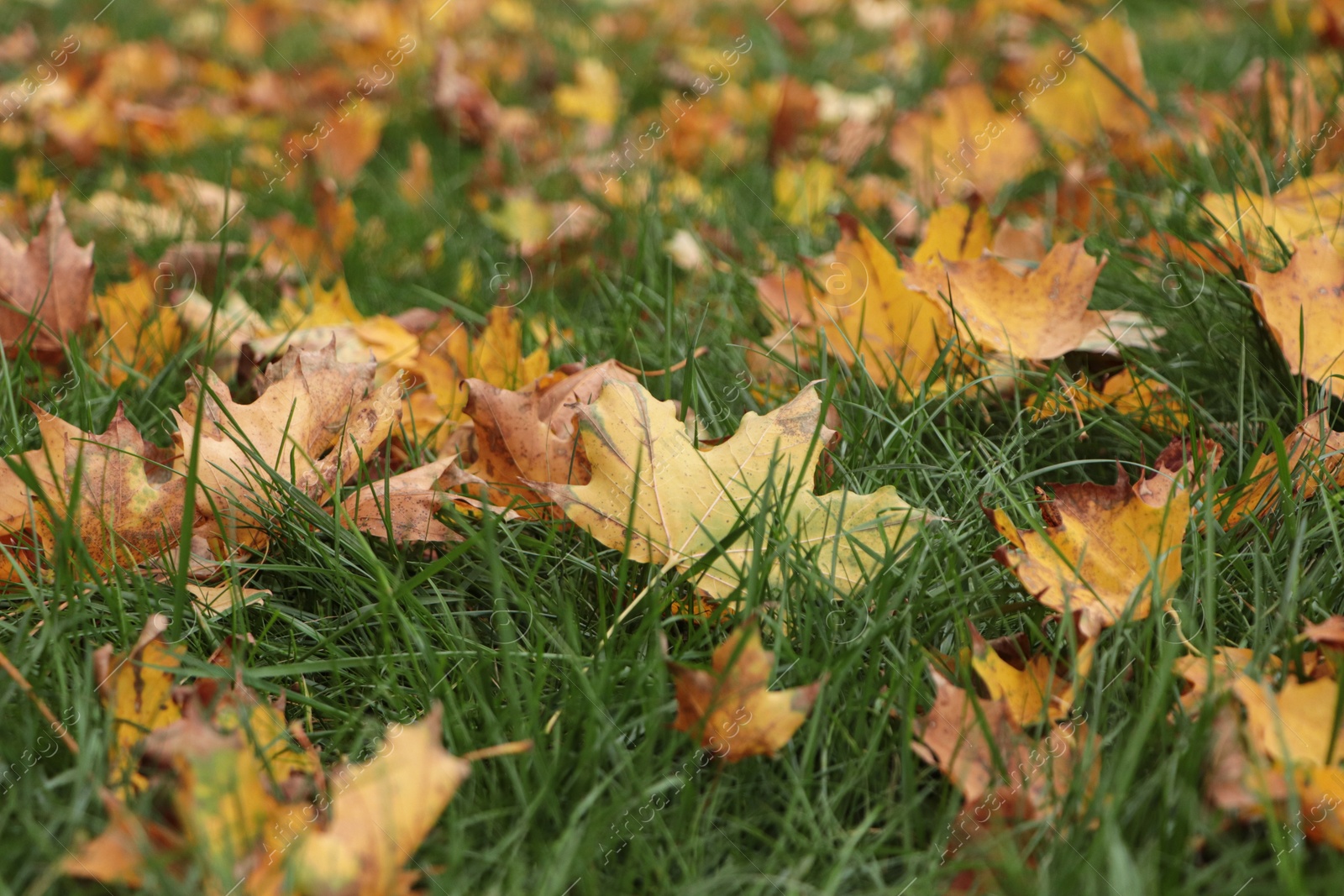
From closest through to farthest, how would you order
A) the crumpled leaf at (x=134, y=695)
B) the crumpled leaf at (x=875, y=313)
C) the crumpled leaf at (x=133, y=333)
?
the crumpled leaf at (x=134, y=695) → the crumpled leaf at (x=875, y=313) → the crumpled leaf at (x=133, y=333)

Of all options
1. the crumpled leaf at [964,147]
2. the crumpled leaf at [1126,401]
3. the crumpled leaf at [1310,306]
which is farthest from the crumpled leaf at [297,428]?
the crumpled leaf at [964,147]

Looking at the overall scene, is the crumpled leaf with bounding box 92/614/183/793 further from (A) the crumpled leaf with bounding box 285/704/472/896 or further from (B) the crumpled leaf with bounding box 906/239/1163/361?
(B) the crumpled leaf with bounding box 906/239/1163/361

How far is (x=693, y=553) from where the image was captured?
109 cm

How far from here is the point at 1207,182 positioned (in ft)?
6.00

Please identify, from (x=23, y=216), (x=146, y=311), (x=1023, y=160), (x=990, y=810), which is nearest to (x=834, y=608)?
(x=990, y=810)

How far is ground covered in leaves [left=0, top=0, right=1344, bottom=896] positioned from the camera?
83cm

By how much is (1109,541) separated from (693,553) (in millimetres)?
407

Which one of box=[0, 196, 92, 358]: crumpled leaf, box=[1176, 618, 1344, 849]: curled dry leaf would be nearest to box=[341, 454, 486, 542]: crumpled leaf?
box=[0, 196, 92, 358]: crumpled leaf

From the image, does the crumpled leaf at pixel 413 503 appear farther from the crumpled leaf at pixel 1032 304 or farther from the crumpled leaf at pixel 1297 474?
the crumpled leaf at pixel 1297 474

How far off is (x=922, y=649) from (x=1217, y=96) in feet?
7.12

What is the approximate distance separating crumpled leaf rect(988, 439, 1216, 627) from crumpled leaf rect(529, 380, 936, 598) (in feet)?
0.41

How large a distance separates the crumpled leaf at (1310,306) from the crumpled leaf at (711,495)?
0.55m

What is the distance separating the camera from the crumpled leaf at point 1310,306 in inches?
49.8

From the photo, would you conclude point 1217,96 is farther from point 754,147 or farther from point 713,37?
point 713,37
